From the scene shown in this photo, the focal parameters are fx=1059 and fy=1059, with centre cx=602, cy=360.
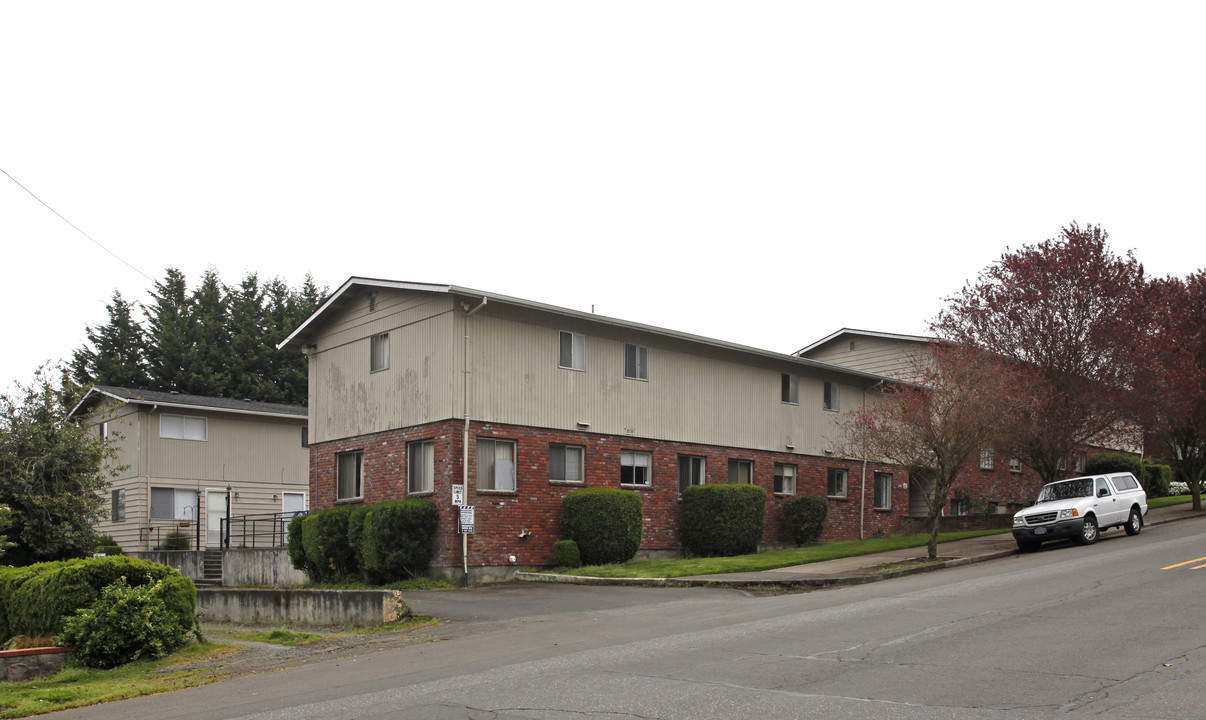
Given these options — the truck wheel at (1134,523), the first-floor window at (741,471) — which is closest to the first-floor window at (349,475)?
the first-floor window at (741,471)

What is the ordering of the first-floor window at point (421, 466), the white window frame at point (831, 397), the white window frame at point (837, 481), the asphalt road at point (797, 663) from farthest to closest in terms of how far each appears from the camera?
the white window frame at point (831, 397)
the white window frame at point (837, 481)
the first-floor window at point (421, 466)
the asphalt road at point (797, 663)

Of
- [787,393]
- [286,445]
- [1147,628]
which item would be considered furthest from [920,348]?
[1147,628]

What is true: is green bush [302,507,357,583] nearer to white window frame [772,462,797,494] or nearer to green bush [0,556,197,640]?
green bush [0,556,197,640]

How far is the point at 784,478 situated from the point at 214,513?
68.0 ft

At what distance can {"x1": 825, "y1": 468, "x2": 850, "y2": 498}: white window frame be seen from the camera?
115ft

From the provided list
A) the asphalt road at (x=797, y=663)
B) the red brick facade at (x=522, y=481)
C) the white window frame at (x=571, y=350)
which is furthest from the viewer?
the white window frame at (x=571, y=350)

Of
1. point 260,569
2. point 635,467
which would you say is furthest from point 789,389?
point 260,569

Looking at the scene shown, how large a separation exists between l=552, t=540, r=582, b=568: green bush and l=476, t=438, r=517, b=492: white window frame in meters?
1.77

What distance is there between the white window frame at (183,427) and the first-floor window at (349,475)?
1267 cm

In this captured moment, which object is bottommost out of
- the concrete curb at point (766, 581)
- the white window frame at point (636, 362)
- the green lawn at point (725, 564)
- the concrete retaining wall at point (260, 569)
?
the concrete retaining wall at point (260, 569)

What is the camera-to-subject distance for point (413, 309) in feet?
86.0

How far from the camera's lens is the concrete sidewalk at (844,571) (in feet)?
70.9

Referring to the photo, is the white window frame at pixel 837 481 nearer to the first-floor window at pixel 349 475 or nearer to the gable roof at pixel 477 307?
the gable roof at pixel 477 307

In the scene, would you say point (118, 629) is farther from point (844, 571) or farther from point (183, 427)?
point (183, 427)
